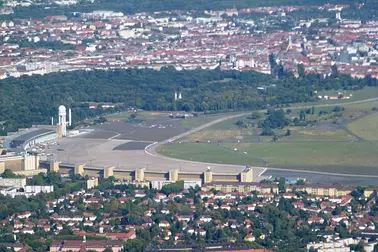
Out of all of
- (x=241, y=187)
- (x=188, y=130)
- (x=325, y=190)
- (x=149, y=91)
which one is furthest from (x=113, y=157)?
(x=149, y=91)

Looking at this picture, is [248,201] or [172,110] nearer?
[248,201]

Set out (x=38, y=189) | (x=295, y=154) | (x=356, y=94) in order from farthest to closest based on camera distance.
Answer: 1. (x=356, y=94)
2. (x=295, y=154)
3. (x=38, y=189)

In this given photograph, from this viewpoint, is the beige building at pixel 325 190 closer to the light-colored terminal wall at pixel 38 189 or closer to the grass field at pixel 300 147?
the grass field at pixel 300 147

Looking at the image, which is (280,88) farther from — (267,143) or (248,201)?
(248,201)

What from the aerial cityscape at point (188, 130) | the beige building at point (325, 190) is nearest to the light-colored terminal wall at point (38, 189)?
the aerial cityscape at point (188, 130)

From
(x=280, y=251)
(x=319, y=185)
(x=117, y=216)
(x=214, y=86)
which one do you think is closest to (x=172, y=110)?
(x=214, y=86)

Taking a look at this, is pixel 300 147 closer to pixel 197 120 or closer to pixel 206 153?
pixel 206 153
